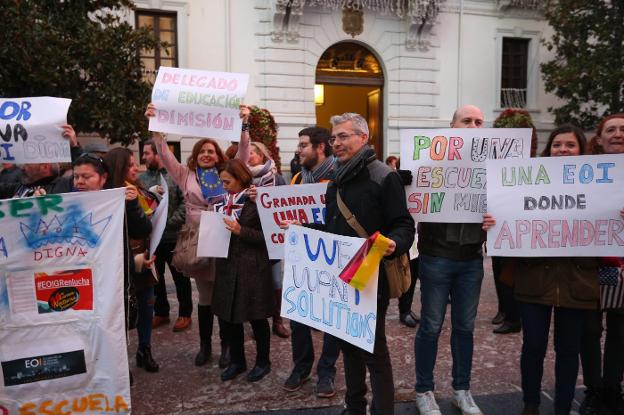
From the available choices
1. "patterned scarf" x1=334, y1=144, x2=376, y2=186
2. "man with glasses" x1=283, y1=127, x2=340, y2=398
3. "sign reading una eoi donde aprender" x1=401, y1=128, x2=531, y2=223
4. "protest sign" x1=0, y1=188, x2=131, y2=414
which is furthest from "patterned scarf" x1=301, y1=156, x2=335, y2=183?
"protest sign" x1=0, y1=188, x2=131, y2=414

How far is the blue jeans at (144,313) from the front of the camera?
3877mm

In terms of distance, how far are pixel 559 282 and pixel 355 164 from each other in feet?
4.69

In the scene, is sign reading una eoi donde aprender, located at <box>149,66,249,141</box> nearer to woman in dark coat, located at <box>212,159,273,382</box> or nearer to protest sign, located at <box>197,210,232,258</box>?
woman in dark coat, located at <box>212,159,273,382</box>

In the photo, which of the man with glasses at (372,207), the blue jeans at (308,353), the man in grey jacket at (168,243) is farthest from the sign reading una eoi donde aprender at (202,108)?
the blue jeans at (308,353)

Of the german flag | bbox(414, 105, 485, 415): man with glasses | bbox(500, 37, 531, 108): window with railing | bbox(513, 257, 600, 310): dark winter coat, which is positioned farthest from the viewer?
bbox(500, 37, 531, 108): window with railing

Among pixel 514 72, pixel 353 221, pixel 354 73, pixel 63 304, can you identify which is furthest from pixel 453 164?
pixel 514 72

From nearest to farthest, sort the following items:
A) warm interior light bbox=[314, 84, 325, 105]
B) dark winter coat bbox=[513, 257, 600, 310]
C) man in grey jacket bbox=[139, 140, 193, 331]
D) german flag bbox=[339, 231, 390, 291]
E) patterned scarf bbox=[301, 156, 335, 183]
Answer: german flag bbox=[339, 231, 390, 291] → dark winter coat bbox=[513, 257, 600, 310] → patterned scarf bbox=[301, 156, 335, 183] → man in grey jacket bbox=[139, 140, 193, 331] → warm interior light bbox=[314, 84, 325, 105]

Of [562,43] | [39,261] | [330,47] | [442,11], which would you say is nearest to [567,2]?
[562,43]

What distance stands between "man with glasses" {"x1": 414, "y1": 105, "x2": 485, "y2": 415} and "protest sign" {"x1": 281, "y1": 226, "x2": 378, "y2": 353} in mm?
680

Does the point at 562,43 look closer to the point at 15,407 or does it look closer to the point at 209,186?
the point at 209,186

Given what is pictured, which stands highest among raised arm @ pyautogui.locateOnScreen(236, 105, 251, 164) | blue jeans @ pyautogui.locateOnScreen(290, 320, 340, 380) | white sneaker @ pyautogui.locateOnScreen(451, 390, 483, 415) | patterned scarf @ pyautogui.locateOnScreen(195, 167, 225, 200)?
raised arm @ pyautogui.locateOnScreen(236, 105, 251, 164)

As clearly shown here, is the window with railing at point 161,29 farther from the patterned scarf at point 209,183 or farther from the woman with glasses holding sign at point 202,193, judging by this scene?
the patterned scarf at point 209,183

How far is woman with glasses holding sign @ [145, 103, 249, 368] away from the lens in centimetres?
403

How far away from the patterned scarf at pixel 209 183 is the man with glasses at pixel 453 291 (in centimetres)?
180
